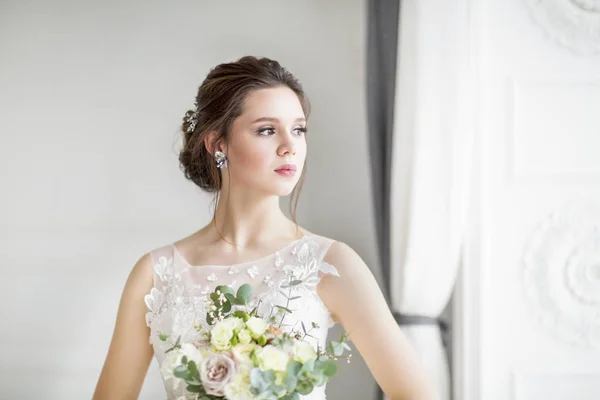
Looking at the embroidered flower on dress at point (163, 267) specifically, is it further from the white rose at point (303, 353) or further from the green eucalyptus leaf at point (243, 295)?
the white rose at point (303, 353)

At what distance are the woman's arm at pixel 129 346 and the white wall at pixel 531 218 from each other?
1.29 m

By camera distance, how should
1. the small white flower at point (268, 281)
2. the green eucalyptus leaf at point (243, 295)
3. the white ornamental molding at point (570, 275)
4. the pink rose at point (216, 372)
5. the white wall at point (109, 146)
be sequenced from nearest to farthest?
1. the pink rose at point (216, 372)
2. the green eucalyptus leaf at point (243, 295)
3. the small white flower at point (268, 281)
4. the white ornamental molding at point (570, 275)
5. the white wall at point (109, 146)

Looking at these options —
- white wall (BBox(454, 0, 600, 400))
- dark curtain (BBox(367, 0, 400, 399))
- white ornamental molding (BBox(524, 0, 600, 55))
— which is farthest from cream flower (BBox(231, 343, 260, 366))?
white ornamental molding (BBox(524, 0, 600, 55))

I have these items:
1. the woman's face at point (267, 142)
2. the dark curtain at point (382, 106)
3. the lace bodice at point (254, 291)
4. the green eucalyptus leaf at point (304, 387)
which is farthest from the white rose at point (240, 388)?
the dark curtain at point (382, 106)

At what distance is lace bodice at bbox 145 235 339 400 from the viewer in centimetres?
208

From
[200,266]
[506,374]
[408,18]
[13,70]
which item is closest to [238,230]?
[200,266]

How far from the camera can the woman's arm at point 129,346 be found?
2311mm

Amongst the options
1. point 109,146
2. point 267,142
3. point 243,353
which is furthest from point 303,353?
point 109,146

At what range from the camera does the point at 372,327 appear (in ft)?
6.75

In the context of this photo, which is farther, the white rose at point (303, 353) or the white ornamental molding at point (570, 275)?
the white ornamental molding at point (570, 275)

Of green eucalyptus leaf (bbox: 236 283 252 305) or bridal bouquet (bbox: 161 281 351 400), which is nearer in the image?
bridal bouquet (bbox: 161 281 351 400)

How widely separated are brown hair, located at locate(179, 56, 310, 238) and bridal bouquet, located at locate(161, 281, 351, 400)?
86cm

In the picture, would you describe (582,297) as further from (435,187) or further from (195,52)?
(195,52)

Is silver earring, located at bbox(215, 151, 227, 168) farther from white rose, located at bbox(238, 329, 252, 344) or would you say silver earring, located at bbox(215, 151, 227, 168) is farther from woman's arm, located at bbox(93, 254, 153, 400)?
white rose, located at bbox(238, 329, 252, 344)
